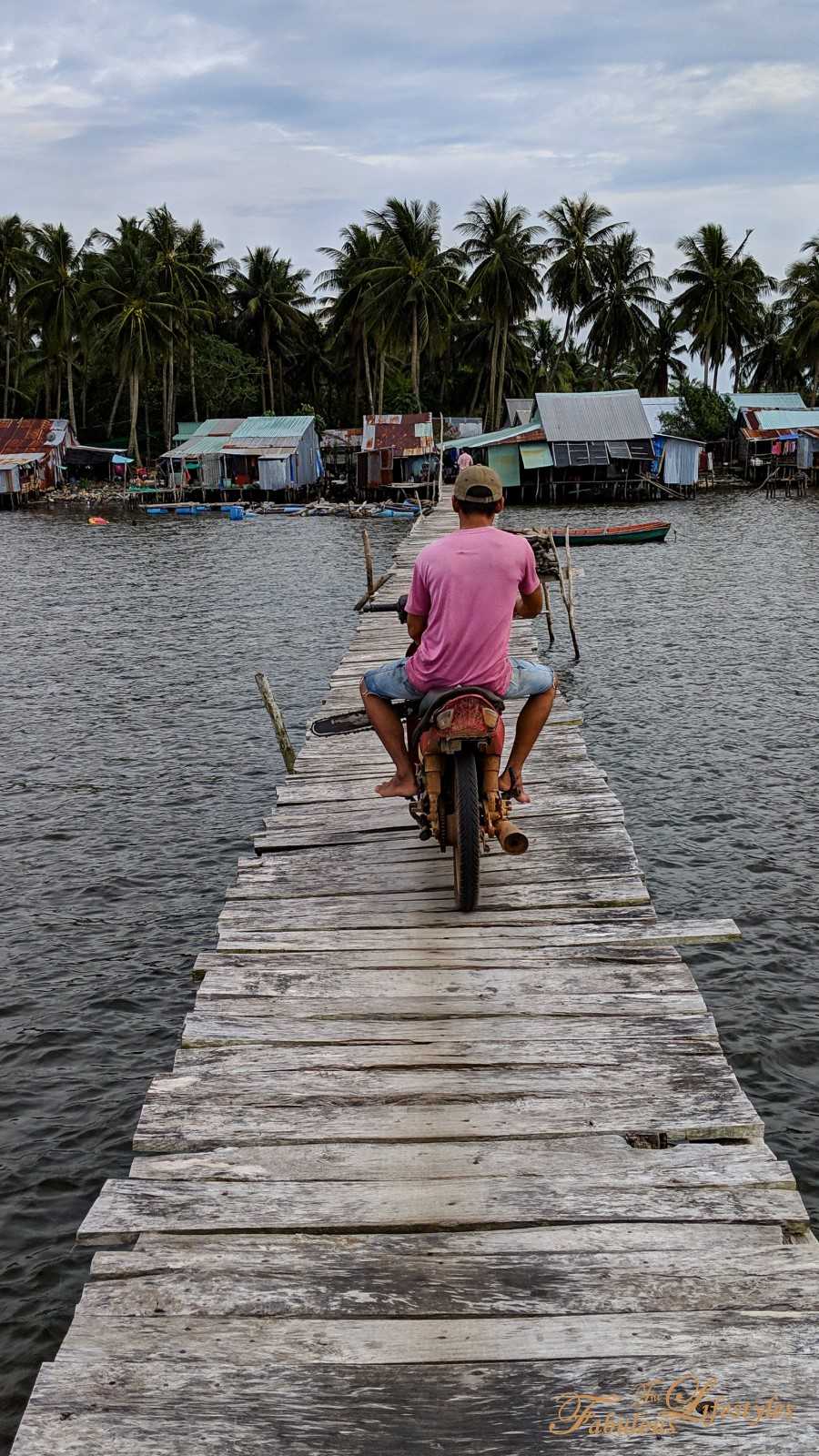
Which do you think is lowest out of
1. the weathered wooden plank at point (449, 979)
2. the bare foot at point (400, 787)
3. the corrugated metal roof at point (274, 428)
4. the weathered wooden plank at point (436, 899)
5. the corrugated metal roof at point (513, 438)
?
the weathered wooden plank at point (449, 979)

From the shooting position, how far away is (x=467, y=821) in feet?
18.4

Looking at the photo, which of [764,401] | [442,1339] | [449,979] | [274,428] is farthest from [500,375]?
[442,1339]

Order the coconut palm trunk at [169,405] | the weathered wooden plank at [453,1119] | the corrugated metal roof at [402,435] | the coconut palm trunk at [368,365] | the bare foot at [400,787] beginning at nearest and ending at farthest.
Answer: the weathered wooden plank at [453,1119], the bare foot at [400,787], the corrugated metal roof at [402,435], the coconut palm trunk at [169,405], the coconut palm trunk at [368,365]

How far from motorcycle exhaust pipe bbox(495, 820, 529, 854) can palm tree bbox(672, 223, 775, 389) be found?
67.9 metres

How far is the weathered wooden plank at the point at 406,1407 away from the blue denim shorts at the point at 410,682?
3.67 metres

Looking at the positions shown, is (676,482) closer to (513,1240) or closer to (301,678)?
(301,678)

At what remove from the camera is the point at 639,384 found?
77.6m

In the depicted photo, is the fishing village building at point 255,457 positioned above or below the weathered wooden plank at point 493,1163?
above

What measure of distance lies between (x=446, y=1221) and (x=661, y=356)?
253 ft

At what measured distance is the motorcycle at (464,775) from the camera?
5.60 m

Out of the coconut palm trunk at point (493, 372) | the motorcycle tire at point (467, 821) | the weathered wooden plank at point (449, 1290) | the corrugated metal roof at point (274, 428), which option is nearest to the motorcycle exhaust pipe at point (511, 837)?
the motorcycle tire at point (467, 821)

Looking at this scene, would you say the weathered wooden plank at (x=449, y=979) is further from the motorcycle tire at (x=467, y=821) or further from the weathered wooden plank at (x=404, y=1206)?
the weathered wooden plank at (x=404, y=1206)

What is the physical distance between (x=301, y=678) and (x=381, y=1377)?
15920 mm

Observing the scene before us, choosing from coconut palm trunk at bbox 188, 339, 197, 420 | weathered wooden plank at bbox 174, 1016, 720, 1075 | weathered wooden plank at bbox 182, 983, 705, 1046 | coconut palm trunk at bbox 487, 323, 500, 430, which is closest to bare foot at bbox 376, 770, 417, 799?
weathered wooden plank at bbox 182, 983, 705, 1046
